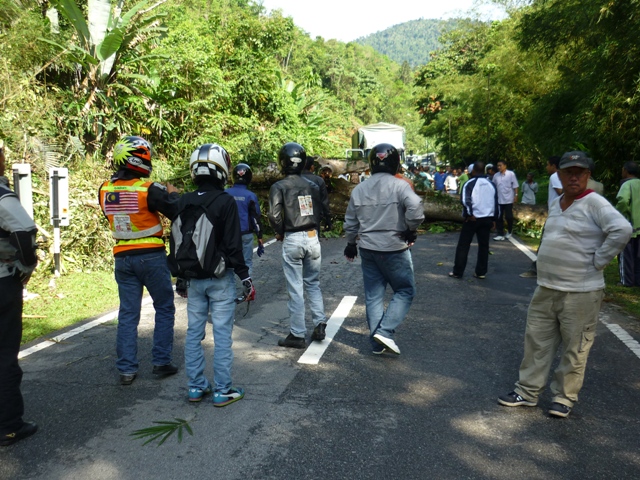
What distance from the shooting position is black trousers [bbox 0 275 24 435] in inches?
161

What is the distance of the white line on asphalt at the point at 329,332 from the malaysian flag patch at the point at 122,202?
208 cm

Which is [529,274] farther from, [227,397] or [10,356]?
[10,356]

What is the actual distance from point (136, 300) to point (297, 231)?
5.89ft

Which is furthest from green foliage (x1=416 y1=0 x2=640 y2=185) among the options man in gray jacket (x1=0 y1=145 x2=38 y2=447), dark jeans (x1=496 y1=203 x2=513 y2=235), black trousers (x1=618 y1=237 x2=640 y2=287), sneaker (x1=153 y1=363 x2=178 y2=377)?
man in gray jacket (x1=0 y1=145 x2=38 y2=447)

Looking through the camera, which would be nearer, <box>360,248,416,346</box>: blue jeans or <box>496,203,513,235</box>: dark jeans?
<box>360,248,416,346</box>: blue jeans

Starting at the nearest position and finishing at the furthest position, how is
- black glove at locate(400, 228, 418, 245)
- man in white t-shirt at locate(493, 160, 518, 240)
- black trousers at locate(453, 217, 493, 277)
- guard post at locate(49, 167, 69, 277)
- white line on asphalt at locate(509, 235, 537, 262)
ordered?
1. black glove at locate(400, 228, 418, 245)
2. guard post at locate(49, 167, 69, 277)
3. black trousers at locate(453, 217, 493, 277)
4. white line on asphalt at locate(509, 235, 537, 262)
5. man in white t-shirt at locate(493, 160, 518, 240)

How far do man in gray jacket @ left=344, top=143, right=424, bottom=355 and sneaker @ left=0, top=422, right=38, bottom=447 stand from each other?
2.98 meters

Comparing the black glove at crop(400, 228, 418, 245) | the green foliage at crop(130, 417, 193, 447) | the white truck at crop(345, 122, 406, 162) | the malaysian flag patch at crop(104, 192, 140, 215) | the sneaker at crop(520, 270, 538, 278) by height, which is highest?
the white truck at crop(345, 122, 406, 162)

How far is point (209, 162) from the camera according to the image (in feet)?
15.3

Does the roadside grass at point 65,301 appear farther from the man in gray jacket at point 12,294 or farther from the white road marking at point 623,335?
the white road marking at point 623,335

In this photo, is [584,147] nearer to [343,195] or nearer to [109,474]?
[343,195]

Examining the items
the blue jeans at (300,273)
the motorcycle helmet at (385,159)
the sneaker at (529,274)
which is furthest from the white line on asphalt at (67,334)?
the sneaker at (529,274)

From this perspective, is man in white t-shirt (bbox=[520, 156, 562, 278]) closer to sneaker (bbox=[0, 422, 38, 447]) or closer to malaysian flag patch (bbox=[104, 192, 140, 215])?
malaysian flag patch (bbox=[104, 192, 140, 215])

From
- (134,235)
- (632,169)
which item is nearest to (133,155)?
(134,235)
